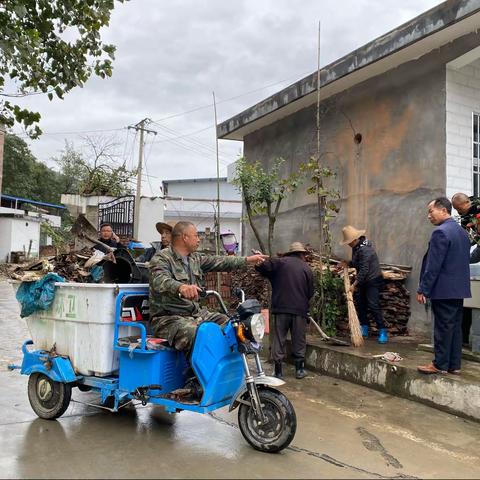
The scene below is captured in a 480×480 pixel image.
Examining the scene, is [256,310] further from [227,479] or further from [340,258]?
[340,258]

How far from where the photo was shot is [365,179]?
9.08 m

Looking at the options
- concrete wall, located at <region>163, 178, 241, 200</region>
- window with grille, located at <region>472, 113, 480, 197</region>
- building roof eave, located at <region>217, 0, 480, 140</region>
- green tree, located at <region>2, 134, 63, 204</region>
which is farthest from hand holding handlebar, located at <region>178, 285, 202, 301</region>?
concrete wall, located at <region>163, 178, 241, 200</region>

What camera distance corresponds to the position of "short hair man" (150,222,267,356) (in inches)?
167

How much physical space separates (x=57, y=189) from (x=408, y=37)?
44533 millimetres

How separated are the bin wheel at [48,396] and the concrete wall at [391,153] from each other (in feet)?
17.5

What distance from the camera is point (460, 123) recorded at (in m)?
7.73

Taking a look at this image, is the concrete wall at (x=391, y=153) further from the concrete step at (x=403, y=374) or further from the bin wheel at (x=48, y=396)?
the bin wheel at (x=48, y=396)

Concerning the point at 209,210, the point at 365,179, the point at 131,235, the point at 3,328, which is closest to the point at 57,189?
the point at 209,210

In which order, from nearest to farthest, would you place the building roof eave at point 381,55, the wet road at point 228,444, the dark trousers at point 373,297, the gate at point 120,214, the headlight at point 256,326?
1. the wet road at point 228,444
2. the headlight at point 256,326
3. the building roof eave at point 381,55
4. the dark trousers at point 373,297
5. the gate at point 120,214

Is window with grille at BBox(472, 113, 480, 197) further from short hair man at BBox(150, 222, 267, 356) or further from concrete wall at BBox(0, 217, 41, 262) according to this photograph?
concrete wall at BBox(0, 217, 41, 262)

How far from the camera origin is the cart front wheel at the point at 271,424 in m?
3.93

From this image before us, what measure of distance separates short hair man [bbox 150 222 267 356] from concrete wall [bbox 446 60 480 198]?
4.21 m

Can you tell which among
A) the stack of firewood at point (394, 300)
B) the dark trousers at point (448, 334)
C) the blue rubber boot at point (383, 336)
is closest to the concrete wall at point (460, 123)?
the stack of firewood at point (394, 300)

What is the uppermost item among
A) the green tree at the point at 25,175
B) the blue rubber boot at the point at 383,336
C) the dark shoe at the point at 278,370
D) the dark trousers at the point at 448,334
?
the green tree at the point at 25,175
